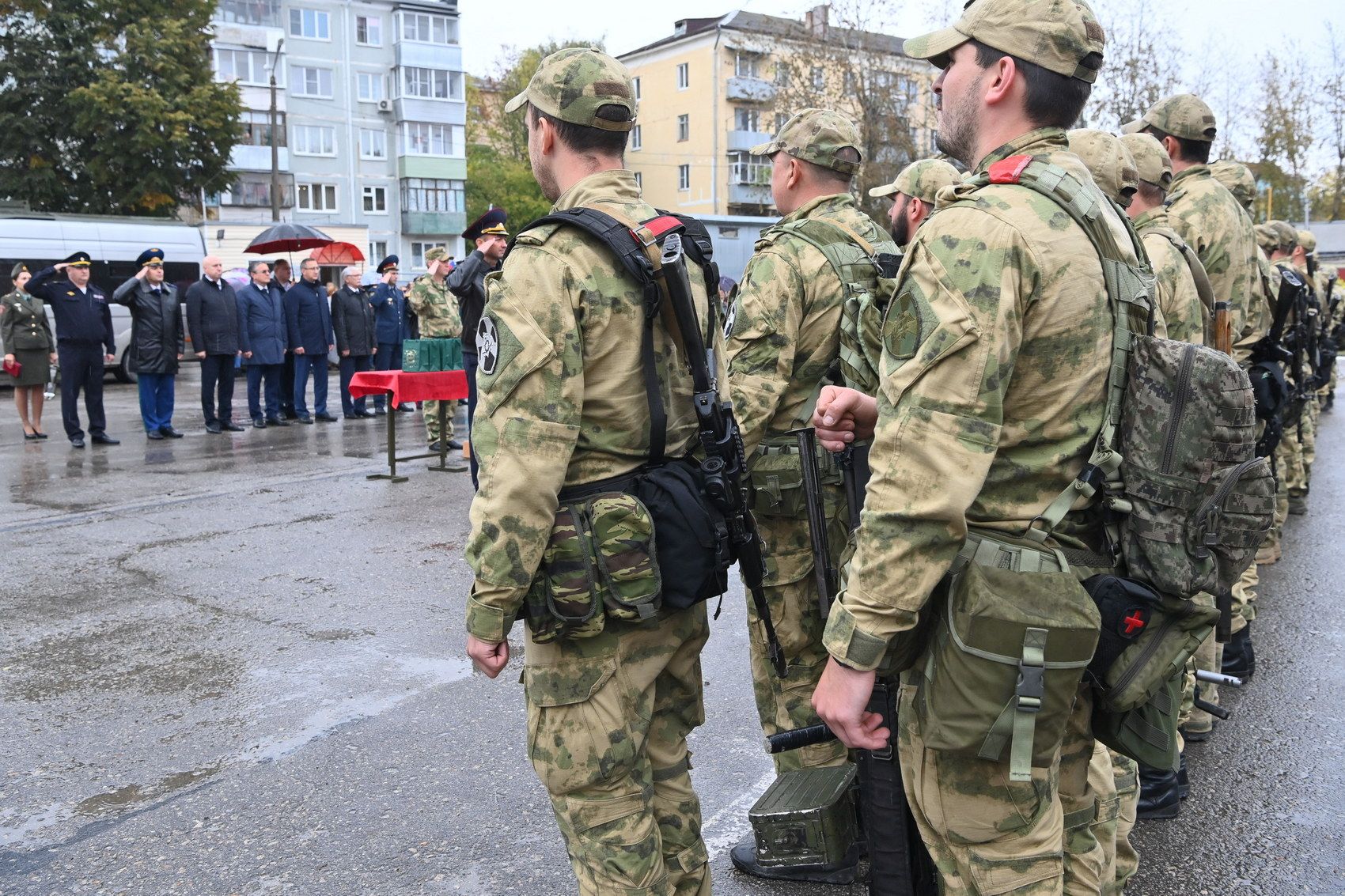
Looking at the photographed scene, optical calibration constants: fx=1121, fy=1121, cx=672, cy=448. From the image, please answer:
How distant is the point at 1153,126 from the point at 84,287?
12.0 m

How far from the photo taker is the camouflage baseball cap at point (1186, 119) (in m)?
4.93

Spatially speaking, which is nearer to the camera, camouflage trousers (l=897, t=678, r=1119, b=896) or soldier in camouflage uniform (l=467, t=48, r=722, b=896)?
camouflage trousers (l=897, t=678, r=1119, b=896)

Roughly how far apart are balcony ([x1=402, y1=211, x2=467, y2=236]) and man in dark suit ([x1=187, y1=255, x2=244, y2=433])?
146 ft

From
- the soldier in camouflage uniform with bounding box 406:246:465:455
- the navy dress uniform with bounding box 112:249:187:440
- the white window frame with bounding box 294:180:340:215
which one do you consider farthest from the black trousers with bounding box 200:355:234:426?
the white window frame with bounding box 294:180:340:215

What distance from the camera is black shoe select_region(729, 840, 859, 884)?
3.30 metres

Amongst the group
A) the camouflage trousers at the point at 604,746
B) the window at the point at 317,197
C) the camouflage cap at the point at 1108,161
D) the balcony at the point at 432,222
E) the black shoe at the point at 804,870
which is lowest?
the black shoe at the point at 804,870

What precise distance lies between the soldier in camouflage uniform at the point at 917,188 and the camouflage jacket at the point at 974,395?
2.27m

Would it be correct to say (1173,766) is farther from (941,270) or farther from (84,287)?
(84,287)

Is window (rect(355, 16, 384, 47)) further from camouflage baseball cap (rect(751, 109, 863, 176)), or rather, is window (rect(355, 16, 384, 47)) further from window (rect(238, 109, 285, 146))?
camouflage baseball cap (rect(751, 109, 863, 176))

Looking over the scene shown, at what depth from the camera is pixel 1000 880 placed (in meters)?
2.14

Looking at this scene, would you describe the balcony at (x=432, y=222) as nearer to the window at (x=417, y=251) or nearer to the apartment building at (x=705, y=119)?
the window at (x=417, y=251)

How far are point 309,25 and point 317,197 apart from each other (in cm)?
828

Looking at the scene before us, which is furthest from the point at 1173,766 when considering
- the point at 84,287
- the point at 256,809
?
the point at 84,287

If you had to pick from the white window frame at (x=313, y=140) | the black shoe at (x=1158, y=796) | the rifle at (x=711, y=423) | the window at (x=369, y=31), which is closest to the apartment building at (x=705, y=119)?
the window at (x=369, y=31)
